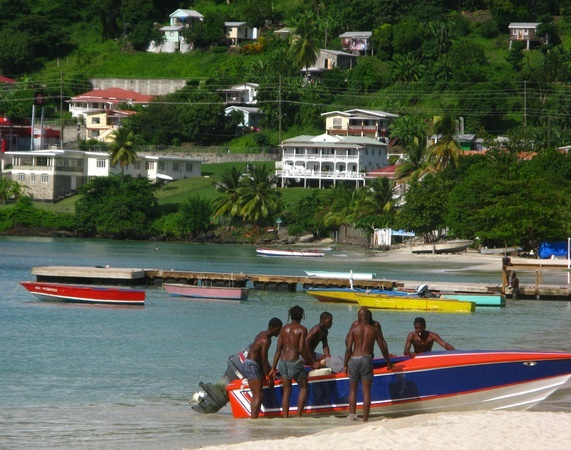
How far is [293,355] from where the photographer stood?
60.2 feet

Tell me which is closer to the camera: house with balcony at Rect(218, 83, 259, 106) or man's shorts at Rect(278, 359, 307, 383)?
man's shorts at Rect(278, 359, 307, 383)

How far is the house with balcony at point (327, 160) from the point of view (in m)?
109

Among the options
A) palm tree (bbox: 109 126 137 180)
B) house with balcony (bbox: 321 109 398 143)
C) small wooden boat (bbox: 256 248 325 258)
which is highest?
house with balcony (bbox: 321 109 398 143)

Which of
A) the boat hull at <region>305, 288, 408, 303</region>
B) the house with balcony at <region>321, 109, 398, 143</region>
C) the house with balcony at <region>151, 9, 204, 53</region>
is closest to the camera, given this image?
the boat hull at <region>305, 288, 408, 303</region>

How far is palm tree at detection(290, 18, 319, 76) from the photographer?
126375 millimetres

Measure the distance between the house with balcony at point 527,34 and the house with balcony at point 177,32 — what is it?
46797mm

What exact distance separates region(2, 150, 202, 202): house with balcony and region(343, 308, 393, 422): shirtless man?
93.1 m

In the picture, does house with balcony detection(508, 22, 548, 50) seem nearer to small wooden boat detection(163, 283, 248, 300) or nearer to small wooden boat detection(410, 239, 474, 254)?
small wooden boat detection(410, 239, 474, 254)

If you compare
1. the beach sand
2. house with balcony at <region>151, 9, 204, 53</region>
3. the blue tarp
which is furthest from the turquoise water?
house with balcony at <region>151, 9, 204, 53</region>

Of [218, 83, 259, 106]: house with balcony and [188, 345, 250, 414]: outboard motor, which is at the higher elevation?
[218, 83, 259, 106]: house with balcony

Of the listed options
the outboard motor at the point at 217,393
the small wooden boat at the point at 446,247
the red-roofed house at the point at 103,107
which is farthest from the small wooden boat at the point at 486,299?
the red-roofed house at the point at 103,107

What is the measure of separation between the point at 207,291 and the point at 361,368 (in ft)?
91.3

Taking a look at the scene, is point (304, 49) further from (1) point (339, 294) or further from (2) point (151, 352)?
(2) point (151, 352)

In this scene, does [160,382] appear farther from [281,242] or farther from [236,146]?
[236,146]
